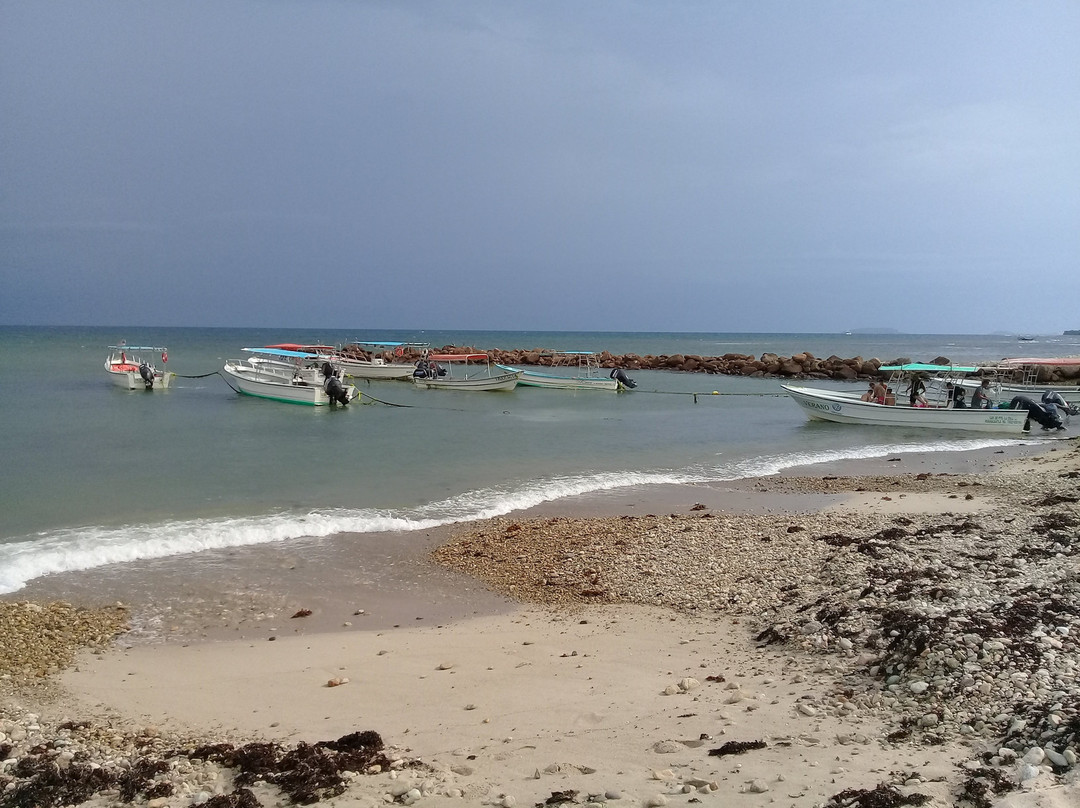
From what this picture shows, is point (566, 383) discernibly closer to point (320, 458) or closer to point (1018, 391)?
point (1018, 391)

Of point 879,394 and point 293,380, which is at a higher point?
point 879,394

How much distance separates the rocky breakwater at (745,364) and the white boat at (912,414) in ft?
81.9

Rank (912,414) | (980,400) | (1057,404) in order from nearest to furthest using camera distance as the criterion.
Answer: (912,414) → (980,400) → (1057,404)

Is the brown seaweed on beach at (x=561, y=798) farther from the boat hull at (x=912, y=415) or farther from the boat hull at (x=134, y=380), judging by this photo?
the boat hull at (x=134, y=380)

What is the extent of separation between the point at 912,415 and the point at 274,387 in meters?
26.8

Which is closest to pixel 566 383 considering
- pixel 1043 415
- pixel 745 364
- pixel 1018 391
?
pixel 745 364

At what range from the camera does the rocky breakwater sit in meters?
57.5

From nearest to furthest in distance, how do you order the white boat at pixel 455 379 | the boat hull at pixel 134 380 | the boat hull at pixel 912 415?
the boat hull at pixel 912 415, the boat hull at pixel 134 380, the white boat at pixel 455 379

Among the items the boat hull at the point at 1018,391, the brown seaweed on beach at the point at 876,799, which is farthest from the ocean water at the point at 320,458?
the brown seaweed on beach at the point at 876,799

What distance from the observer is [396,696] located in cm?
638

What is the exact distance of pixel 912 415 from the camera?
2711cm

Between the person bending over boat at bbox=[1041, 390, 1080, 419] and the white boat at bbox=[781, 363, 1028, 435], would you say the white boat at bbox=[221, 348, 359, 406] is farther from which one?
the person bending over boat at bbox=[1041, 390, 1080, 419]

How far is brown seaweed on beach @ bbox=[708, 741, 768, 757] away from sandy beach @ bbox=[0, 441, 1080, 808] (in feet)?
0.10

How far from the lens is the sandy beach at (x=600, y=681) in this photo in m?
4.62
